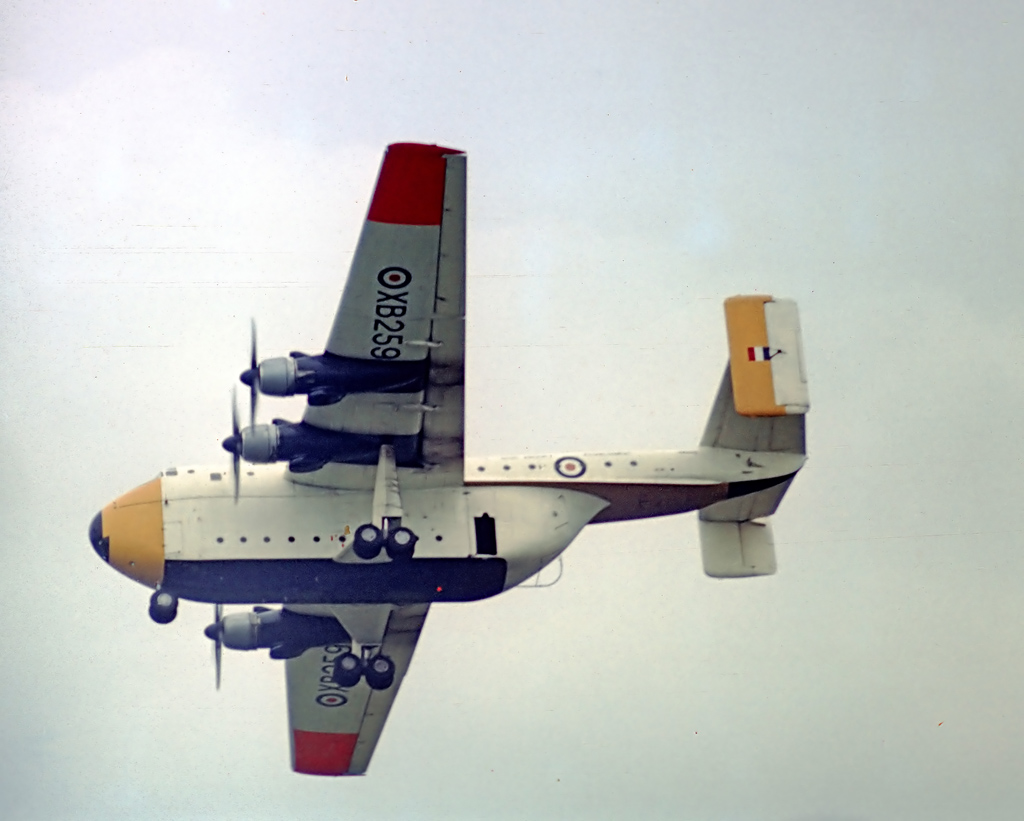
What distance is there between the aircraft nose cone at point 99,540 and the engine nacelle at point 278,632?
11.5ft

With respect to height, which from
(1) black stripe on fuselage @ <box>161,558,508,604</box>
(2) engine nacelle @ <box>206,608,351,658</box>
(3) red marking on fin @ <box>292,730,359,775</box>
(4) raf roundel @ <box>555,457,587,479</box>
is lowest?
(3) red marking on fin @ <box>292,730,359,775</box>

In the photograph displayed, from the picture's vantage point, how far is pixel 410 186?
25.0 meters

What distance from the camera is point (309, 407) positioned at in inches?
1086

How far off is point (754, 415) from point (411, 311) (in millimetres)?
5958

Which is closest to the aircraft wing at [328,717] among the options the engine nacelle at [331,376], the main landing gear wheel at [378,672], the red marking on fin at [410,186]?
the main landing gear wheel at [378,672]

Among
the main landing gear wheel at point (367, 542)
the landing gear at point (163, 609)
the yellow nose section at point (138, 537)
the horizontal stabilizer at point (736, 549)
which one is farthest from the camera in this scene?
the horizontal stabilizer at point (736, 549)

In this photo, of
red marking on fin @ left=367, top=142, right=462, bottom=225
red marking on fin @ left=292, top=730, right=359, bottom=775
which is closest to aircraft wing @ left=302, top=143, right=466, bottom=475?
red marking on fin @ left=367, top=142, right=462, bottom=225

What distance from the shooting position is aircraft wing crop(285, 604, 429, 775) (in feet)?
108

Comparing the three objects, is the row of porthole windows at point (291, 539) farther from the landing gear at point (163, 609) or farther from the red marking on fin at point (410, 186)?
the red marking on fin at point (410, 186)

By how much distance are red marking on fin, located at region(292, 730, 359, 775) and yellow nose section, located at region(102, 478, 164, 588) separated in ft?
21.1

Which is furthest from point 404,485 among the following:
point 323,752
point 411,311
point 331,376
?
point 323,752

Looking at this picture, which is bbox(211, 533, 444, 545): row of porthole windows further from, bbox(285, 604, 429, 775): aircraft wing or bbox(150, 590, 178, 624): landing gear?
bbox(285, 604, 429, 775): aircraft wing

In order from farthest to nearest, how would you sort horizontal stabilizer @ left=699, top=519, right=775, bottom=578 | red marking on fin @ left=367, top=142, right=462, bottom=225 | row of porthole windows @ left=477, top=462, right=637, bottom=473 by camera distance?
horizontal stabilizer @ left=699, top=519, right=775, bottom=578
row of porthole windows @ left=477, top=462, right=637, bottom=473
red marking on fin @ left=367, top=142, right=462, bottom=225

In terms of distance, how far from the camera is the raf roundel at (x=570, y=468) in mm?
29047
